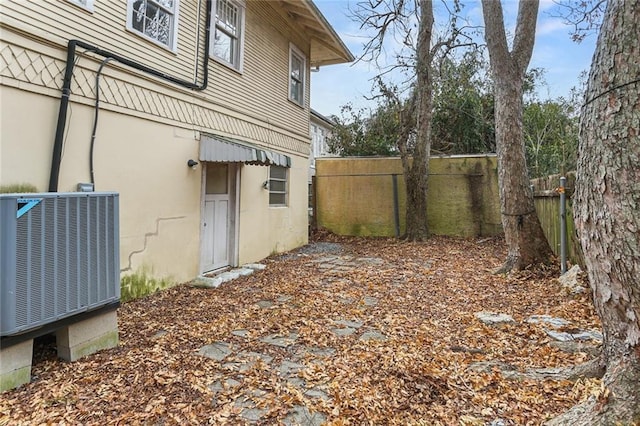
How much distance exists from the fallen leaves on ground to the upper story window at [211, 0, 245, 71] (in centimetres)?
429

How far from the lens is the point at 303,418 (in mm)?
2250

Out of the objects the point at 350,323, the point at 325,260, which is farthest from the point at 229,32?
the point at 350,323

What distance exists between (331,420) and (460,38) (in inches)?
436

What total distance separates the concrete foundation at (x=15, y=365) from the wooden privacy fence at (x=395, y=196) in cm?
950

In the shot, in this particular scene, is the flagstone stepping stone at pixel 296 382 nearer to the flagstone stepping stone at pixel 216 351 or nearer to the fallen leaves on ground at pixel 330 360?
the fallen leaves on ground at pixel 330 360

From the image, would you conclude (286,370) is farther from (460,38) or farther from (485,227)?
(460,38)

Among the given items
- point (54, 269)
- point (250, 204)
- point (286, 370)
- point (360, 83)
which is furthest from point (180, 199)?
point (360, 83)

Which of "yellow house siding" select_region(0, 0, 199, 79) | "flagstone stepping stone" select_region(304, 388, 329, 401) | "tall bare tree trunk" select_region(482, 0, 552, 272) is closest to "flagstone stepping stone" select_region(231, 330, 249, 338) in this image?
"flagstone stepping stone" select_region(304, 388, 329, 401)

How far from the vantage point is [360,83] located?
42.2 ft

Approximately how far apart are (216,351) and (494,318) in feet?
9.43

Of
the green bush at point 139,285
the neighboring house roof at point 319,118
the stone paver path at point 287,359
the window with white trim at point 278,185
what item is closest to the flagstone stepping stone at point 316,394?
the stone paver path at point 287,359

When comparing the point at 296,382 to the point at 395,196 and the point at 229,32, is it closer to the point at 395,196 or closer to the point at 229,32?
the point at 229,32

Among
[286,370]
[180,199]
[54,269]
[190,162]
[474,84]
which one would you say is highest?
[474,84]

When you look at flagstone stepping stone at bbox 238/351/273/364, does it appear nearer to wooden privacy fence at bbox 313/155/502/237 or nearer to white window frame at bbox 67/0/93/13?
white window frame at bbox 67/0/93/13
